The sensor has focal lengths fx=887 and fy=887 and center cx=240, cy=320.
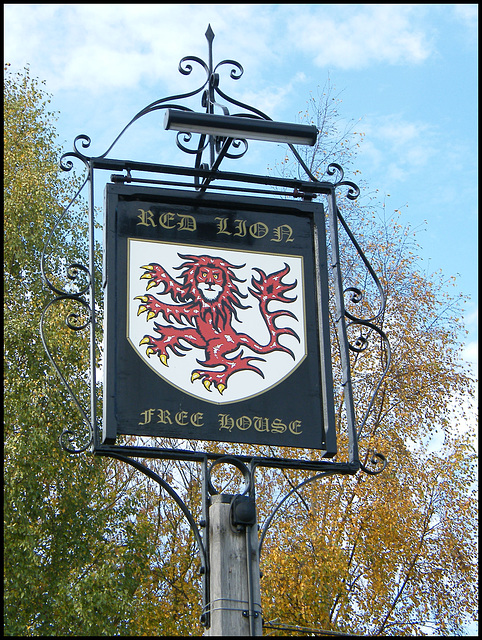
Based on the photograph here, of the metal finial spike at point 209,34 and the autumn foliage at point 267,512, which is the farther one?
the autumn foliage at point 267,512

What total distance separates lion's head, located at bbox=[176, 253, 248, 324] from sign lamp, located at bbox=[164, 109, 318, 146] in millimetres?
729

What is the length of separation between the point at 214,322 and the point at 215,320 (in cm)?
1

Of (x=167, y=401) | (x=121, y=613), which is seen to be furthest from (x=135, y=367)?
(x=121, y=613)

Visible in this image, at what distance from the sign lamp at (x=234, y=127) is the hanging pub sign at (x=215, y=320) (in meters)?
0.36

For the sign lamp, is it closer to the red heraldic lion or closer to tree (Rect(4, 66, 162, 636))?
the red heraldic lion

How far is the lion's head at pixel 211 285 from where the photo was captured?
A: 4777mm

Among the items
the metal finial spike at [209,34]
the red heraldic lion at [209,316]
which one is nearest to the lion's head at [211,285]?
the red heraldic lion at [209,316]

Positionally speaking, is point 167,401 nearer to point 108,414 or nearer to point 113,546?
point 108,414

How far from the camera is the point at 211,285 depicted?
190 inches

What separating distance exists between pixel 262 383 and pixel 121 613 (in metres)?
8.98

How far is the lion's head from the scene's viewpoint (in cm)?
478

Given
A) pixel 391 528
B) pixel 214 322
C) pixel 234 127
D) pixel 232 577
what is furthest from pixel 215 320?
pixel 391 528

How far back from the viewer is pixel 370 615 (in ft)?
41.3

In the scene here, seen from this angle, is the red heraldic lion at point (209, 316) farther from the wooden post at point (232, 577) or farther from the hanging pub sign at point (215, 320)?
the wooden post at point (232, 577)
